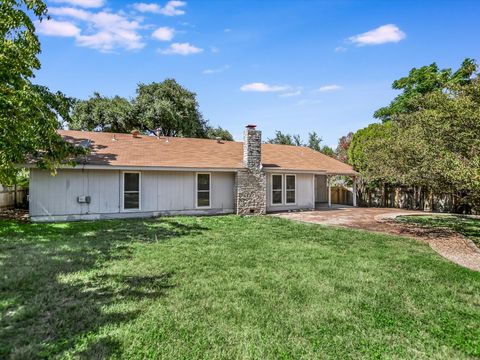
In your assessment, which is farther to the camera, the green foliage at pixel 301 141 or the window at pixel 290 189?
the green foliage at pixel 301 141

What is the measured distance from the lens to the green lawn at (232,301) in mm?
3566

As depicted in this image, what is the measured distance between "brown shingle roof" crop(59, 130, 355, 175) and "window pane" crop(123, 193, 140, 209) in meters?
1.45

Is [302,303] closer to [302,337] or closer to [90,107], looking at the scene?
[302,337]

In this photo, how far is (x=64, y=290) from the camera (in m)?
5.19

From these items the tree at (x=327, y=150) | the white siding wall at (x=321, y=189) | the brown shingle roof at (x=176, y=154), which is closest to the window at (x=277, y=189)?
the brown shingle roof at (x=176, y=154)

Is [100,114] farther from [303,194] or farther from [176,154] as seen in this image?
[303,194]

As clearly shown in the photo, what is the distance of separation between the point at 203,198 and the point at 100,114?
17.5 meters

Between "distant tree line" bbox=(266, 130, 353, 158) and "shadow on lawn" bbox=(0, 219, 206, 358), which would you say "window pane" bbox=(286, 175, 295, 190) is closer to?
"shadow on lawn" bbox=(0, 219, 206, 358)

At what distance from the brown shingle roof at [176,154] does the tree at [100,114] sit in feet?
38.4

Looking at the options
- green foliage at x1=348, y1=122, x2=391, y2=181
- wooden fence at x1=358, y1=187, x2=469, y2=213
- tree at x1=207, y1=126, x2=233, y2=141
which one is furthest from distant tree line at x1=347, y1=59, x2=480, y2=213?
tree at x1=207, y1=126, x2=233, y2=141

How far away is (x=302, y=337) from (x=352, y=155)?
2224 cm

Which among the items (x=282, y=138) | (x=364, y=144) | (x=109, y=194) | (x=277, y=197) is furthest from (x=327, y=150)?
(x=109, y=194)

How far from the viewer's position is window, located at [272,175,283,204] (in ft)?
58.5

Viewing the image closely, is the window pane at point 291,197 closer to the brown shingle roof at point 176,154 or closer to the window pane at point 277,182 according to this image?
the window pane at point 277,182
